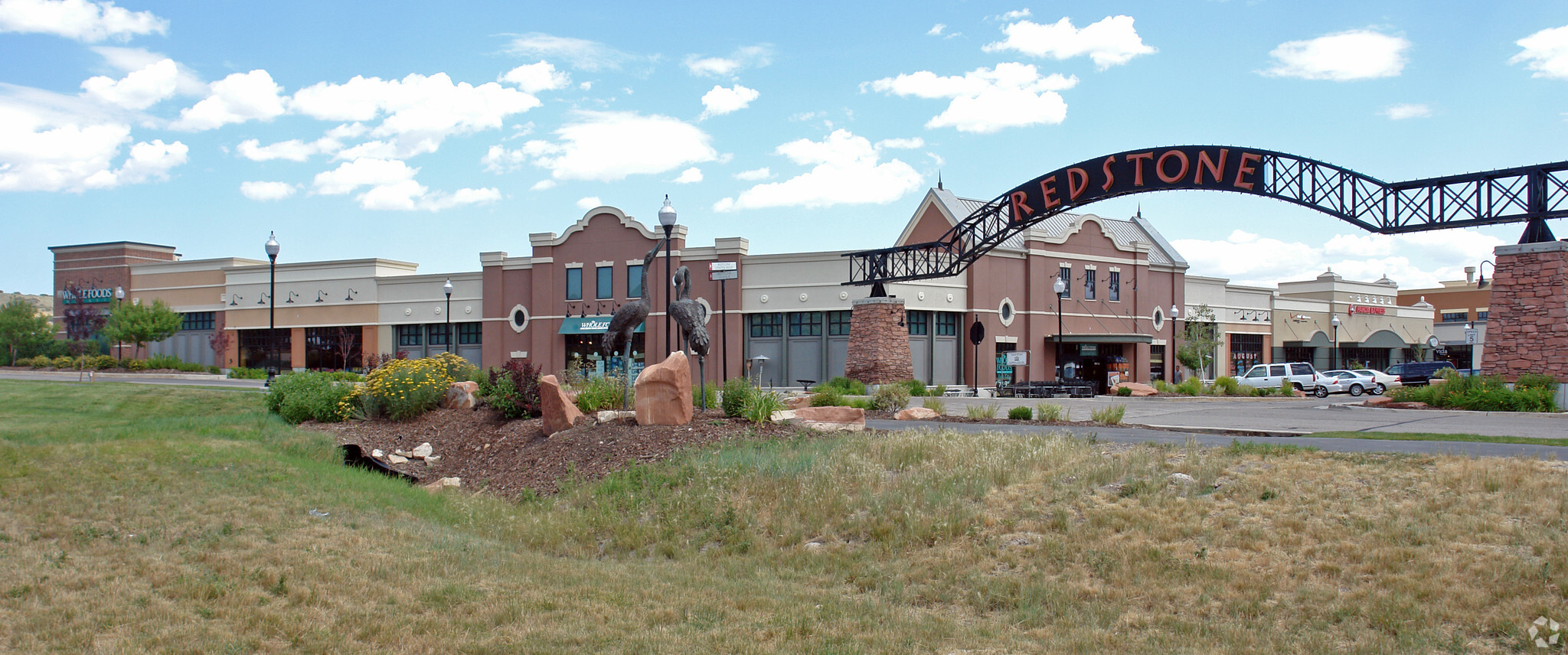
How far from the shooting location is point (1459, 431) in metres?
16.7

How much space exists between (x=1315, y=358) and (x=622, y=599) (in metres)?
65.2

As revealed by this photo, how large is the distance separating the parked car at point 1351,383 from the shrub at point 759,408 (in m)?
32.8

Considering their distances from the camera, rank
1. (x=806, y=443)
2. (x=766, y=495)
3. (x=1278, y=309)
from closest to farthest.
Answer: (x=766, y=495) < (x=806, y=443) < (x=1278, y=309)

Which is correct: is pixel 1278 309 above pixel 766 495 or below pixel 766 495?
above

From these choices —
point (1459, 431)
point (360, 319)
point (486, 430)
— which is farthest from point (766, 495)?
point (360, 319)

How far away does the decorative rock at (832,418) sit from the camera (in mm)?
16500

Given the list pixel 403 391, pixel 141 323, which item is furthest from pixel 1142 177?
pixel 141 323

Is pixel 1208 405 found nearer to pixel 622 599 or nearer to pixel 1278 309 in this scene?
pixel 622 599

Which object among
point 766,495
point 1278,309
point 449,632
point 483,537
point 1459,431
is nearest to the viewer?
point 449,632

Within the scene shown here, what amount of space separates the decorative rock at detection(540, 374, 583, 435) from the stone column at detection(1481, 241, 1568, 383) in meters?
21.9

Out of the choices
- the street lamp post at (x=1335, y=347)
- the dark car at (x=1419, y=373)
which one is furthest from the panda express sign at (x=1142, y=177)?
the street lamp post at (x=1335, y=347)

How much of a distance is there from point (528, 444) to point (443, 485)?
212cm

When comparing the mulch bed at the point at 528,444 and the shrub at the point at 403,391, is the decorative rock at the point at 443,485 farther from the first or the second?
the shrub at the point at 403,391

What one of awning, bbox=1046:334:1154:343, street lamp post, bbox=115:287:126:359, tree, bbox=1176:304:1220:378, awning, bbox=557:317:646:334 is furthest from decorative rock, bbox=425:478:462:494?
street lamp post, bbox=115:287:126:359
